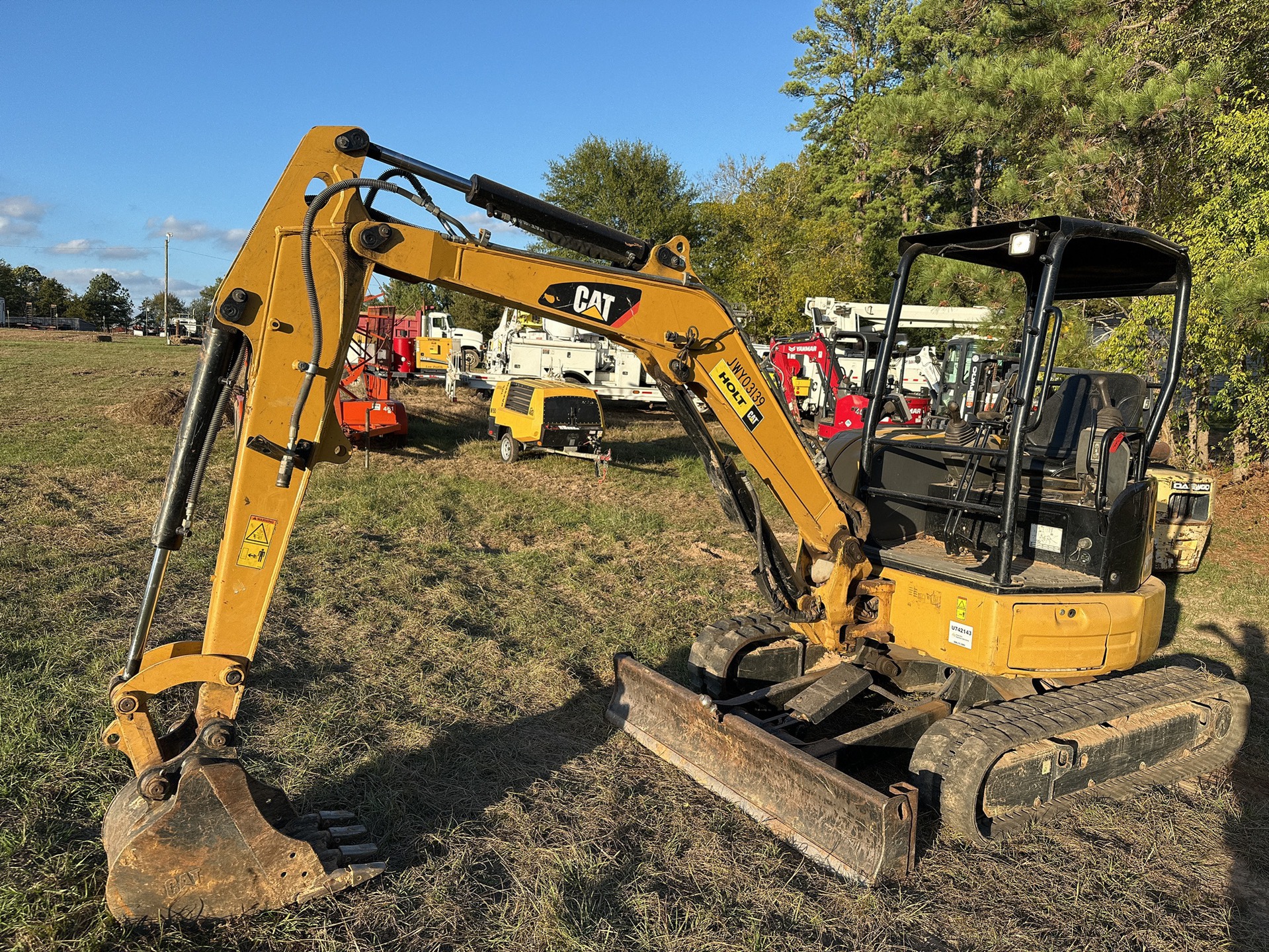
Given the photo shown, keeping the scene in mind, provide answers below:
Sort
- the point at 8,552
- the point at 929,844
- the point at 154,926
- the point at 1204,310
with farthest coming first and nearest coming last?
the point at 1204,310, the point at 8,552, the point at 929,844, the point at 154,926

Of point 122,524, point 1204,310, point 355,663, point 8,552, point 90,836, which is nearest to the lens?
point 90,836

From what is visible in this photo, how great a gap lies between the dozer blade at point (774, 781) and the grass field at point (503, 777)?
10 cm

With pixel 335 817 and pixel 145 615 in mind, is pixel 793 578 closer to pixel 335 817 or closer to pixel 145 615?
pixel 335 817

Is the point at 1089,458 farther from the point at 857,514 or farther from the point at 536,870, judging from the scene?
the point at 536,870

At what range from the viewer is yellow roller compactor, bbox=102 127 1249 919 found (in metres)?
3.19

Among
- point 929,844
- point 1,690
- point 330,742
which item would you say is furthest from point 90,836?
point 929,844

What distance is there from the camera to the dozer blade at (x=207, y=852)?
3098 millimetres

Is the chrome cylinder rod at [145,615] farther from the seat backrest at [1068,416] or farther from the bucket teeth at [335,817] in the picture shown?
the seat backrest at [1068,416]

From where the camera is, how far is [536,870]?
376 cm

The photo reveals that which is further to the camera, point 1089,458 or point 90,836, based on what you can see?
point 1089,458

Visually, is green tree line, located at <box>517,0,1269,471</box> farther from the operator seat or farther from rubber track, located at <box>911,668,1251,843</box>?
rubber track, located at <box>911,668,1251,843</box>

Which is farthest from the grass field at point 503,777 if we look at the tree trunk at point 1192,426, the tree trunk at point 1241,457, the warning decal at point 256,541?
the tree trunk at point 1241,457

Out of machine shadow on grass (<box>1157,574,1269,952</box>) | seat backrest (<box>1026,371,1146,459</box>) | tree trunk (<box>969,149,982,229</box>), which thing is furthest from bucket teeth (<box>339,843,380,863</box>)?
tree trunk (<box>969,149,982,229</box>)

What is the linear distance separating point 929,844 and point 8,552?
7693 mm
